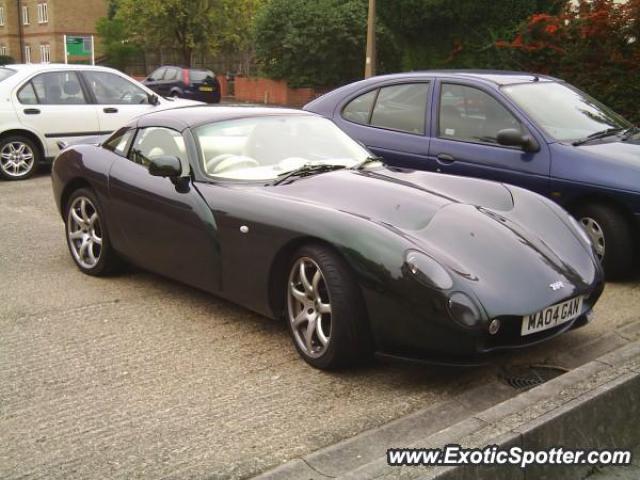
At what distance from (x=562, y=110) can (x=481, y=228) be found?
2851 mm

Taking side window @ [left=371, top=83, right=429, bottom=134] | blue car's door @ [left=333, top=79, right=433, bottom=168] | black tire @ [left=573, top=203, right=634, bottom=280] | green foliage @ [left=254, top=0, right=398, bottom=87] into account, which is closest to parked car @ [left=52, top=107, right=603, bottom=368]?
black tire @ [left=573, top=203, right=634, bottom=280]

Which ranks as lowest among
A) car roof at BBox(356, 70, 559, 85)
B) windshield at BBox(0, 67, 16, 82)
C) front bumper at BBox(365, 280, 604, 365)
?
front bumper at BBox(365, 280, 604, 365)

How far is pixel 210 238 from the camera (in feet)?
15.5

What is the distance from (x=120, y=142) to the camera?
5922 mm

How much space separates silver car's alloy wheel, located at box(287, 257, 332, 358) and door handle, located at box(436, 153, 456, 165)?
2751mm

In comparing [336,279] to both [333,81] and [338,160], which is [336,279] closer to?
[338,160]

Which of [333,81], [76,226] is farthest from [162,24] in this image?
[76,226]

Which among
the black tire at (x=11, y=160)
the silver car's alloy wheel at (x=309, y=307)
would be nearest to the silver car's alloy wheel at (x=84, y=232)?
the silver car's alloy wheel at (x=309, y=307)

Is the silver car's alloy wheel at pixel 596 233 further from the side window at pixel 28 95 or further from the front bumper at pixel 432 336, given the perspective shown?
the side window at pixel 28 95

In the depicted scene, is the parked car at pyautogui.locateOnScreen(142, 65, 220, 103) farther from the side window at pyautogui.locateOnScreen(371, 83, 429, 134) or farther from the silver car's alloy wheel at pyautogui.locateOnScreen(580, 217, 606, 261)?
the silver car's alloy wheel at pyautogui.locateOnScreen(580, 217, 606, 261)

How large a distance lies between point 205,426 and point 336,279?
98cm

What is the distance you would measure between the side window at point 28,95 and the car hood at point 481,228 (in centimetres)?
725

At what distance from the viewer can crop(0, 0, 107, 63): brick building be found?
5628cm

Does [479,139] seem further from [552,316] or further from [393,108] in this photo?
[552,316]
